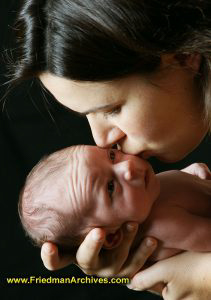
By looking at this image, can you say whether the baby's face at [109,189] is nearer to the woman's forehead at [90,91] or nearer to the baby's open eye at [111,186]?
the baby's open eye at [111,186]

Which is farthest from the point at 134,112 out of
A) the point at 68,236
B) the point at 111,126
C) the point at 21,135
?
the point at 21,135

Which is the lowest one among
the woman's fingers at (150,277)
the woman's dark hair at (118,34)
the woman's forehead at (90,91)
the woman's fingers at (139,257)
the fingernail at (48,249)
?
the woman's fingers at (150,277)

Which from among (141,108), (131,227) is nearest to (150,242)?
(131,227)

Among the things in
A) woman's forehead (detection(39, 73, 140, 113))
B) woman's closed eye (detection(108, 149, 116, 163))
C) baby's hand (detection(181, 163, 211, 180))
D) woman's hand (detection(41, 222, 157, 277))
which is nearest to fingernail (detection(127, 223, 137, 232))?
woman's hand (detection(41, 222, 157, 277))

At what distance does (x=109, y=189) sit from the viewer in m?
1.10

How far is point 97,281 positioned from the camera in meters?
1.88

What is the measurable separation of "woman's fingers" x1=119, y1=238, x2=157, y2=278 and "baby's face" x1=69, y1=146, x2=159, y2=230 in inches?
2.1

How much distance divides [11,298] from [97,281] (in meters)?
0.31

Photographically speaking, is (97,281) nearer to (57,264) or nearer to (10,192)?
(10,192)

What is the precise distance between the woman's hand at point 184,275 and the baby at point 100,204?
0.04 metres

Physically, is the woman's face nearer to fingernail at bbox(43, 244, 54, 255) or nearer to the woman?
the woman

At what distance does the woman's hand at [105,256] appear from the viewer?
42.3 inches

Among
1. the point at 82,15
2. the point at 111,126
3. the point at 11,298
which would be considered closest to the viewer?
the point at 82,15

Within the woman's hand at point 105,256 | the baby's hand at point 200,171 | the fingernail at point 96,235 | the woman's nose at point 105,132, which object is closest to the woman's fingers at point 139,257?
the woman's hand at point 105,256
